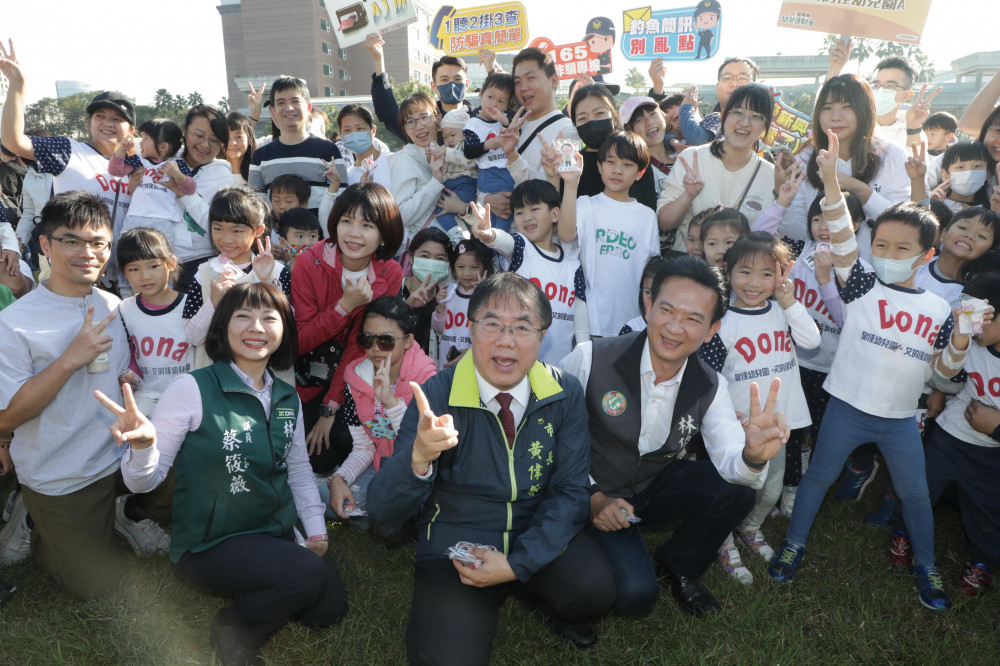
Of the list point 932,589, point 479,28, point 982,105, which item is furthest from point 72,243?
point 479,28

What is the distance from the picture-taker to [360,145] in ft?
19.2

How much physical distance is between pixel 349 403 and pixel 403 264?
1.53 metres

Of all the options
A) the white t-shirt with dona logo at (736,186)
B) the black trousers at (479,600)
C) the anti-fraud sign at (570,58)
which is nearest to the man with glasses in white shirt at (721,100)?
the white t-shirt with dona logo at (736,186)

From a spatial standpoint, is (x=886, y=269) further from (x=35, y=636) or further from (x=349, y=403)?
(x=35, y=636)

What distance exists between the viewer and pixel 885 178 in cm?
461

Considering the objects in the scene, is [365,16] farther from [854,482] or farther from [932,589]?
[932,589]

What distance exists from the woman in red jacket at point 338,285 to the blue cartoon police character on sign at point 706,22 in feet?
28.5

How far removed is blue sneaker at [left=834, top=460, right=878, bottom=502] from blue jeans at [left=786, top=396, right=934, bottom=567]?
0.80 m

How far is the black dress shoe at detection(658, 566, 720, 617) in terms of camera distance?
127 inches

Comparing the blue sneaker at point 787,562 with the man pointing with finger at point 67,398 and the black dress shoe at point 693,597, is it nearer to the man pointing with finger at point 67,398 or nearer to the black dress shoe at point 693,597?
the black dress shoe at point 693,597

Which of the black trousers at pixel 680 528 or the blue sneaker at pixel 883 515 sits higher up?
the black trousers at pixel 680 528

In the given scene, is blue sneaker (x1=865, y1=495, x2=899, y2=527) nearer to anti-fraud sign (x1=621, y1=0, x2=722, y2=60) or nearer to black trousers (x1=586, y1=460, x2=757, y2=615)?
black trousers (x1=586, y1=460, x2=757, y2=615)

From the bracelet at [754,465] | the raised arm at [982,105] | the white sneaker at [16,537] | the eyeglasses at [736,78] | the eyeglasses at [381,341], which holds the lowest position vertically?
the white sneaker at [16,537]

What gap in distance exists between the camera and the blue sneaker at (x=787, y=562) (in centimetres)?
352
